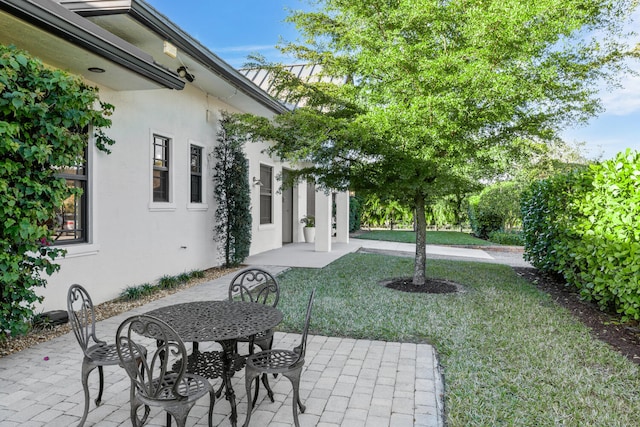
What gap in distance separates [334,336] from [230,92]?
239 inches

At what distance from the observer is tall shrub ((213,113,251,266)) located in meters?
9.31

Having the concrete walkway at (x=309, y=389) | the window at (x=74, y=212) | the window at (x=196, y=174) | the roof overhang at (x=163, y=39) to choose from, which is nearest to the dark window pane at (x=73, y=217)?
the window at (x=74, y=212)

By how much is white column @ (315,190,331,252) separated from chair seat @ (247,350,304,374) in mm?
9919

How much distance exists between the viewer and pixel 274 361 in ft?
9.55

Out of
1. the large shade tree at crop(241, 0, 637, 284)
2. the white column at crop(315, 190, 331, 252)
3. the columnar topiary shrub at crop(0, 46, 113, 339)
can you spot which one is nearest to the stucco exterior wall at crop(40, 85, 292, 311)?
the columnar topiary shrub at crop(0, 46, 113, 339)

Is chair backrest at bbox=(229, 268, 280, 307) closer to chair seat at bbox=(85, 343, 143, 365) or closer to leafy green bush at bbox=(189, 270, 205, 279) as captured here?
chair seat at bbox=(85, 343, 143, 365)

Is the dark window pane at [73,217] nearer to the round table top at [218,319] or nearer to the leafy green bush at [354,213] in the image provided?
the round table top at [218,319]

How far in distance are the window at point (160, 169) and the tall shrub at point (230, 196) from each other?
1.54 meters

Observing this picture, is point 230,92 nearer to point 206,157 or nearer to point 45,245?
point 206,157

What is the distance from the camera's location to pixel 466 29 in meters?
5.80

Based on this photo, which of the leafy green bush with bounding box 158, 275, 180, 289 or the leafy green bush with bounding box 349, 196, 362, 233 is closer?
the leafy green bush with bounding box 158, 275, 180, 289

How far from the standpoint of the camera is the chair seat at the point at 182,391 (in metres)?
2.33

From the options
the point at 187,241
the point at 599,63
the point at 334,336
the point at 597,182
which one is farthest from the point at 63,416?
the point at 599,63

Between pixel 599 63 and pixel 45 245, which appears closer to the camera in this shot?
pixel 45 245
